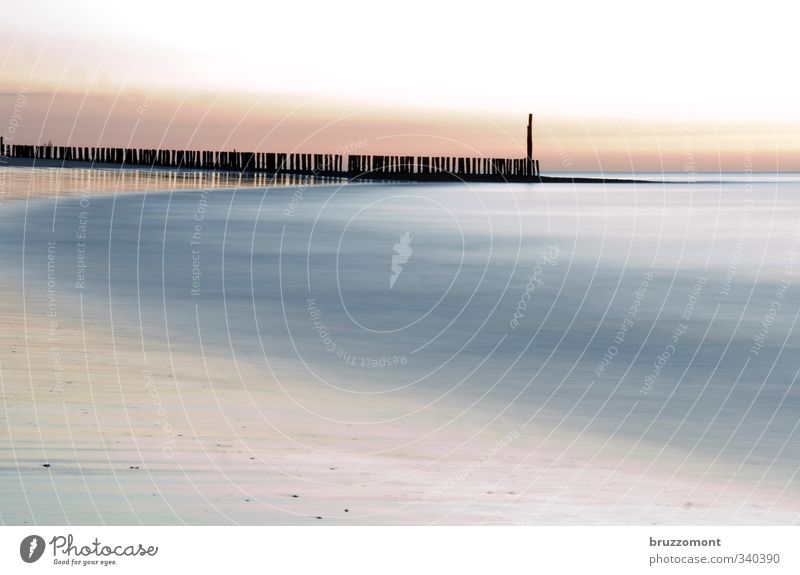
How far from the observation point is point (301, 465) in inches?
311

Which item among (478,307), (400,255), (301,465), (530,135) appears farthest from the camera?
(530,135)

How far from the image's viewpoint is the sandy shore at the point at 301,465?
7.09 metres

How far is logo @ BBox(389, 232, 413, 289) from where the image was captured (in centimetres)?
2294

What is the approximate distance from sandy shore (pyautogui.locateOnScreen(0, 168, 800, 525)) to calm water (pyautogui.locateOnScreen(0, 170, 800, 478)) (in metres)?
0.62

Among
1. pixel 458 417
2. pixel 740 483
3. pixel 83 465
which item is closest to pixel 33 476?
pixel 83 465

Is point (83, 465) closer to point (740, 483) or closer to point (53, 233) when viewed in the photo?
point (740, 483)

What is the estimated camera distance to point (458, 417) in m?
9.91

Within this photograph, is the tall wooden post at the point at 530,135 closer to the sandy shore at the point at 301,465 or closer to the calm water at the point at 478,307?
the calm water at the point at 478,307
